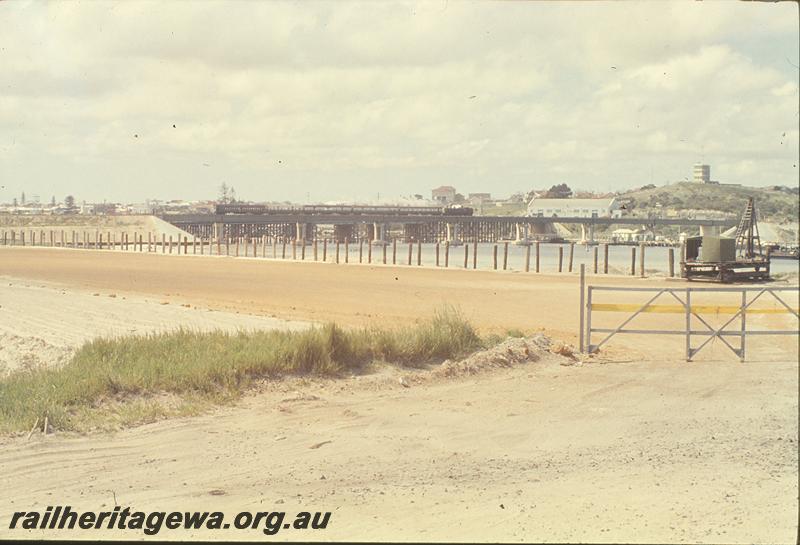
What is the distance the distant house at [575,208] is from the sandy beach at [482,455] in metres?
52.0

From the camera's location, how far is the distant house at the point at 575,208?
221 feet

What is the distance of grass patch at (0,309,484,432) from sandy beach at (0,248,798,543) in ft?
1.22

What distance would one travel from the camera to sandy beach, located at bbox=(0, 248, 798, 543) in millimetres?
6117

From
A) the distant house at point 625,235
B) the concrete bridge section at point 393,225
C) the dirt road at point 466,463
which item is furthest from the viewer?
the concrete bridge section at point 393,225

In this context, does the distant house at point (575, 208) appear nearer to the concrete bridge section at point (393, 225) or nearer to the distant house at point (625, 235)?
the concrete bridge section at point (393, 225)

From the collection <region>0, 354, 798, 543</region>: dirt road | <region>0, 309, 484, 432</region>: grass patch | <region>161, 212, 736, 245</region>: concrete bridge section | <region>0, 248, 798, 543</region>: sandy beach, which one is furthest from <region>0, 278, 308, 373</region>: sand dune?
<region>161, 212, 736, 245</region>: concrete bridge section

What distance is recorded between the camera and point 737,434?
8688 millimetres

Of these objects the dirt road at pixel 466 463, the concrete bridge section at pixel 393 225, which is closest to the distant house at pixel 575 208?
the concrete bridge section at pixel 393 225

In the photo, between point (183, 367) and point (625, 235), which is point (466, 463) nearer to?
point (183, 367)

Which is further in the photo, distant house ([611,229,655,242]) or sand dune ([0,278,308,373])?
distant house ([611,229,655,242])

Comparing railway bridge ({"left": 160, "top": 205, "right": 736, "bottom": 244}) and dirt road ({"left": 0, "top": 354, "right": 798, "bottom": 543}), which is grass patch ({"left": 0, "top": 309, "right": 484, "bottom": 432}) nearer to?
dirt road ({"left": 0, "top": 354, "right": 798, "bottom": 543})

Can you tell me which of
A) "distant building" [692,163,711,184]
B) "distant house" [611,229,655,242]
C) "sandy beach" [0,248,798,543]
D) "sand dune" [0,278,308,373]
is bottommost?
"sandy beach" [0,248,798,543]

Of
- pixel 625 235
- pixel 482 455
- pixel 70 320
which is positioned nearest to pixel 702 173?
pixel 482 455

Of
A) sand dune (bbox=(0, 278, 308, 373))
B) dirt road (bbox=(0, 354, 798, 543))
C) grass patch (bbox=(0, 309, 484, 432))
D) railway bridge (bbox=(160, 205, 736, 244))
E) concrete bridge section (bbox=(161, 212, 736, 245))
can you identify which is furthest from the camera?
railway bridge (bbox=(160, 205, 736, 244))
